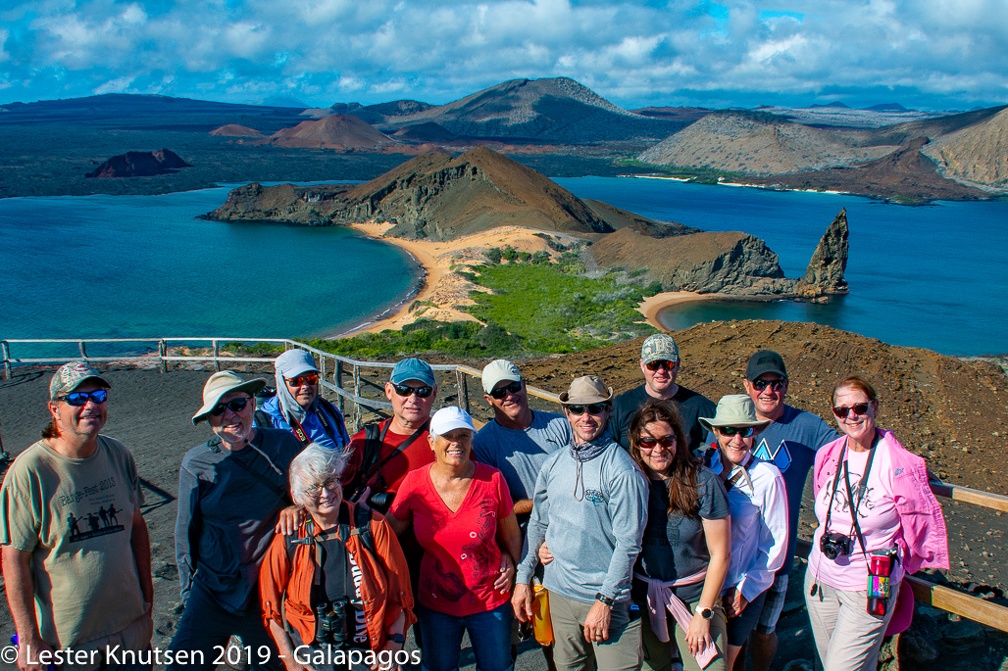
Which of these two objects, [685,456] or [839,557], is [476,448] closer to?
[685,456]

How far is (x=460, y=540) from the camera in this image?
3.38 m

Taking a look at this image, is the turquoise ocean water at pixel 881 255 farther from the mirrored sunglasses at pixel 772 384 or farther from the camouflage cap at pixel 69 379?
the camouflage cap at pixel 69 379

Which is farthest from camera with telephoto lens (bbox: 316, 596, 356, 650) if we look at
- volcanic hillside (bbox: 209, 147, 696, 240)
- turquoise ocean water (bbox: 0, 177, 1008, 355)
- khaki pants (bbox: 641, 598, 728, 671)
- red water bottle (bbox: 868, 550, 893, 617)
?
volcanic hillside (bbox: 209, 147, 696, 240)

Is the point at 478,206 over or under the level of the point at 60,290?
over

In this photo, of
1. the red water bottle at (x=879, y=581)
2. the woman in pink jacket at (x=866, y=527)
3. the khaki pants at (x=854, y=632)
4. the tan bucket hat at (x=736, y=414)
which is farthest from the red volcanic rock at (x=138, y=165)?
the red water bottle at (x=879, y=581)

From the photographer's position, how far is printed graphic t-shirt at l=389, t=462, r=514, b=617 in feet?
11.1

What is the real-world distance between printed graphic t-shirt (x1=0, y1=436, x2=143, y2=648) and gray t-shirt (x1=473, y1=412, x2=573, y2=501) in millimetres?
1715

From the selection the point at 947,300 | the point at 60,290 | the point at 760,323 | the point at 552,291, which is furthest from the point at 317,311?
the point at 947,300

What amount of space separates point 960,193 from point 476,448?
134 m

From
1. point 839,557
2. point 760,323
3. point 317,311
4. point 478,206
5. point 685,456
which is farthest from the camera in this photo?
point 478,206

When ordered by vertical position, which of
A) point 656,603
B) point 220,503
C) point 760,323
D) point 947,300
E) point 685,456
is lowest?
point 947,300

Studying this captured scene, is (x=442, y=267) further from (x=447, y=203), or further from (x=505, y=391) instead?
(x=505, y=391)

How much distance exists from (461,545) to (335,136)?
622ft

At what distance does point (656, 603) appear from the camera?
3.31 metres
